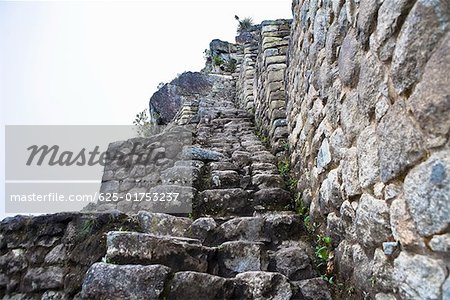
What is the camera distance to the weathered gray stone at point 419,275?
2.89 ft

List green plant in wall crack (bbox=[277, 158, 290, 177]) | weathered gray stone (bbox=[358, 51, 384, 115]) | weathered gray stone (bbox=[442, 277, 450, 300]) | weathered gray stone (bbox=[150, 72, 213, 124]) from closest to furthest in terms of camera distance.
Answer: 1. weathered gray stone (bbox=[442, 277, 450, 300])
2. weathered gray stone (bbox=[358, 51, 384, 115])
3. green plant in wall crack (bbox=[277, 158, 290, 177])
4. weathered gray stone (bbox=[150, 72, 213, 124])

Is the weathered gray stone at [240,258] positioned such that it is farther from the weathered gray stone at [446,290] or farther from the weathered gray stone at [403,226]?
the weathered gray stone at [446,290]

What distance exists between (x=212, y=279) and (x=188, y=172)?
1450 millimetres

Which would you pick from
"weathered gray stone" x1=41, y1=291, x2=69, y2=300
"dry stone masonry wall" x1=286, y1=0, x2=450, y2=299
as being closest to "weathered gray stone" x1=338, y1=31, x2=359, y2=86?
"dry stone masonry wall" x1=286, y1=0, x2=450, y2=299

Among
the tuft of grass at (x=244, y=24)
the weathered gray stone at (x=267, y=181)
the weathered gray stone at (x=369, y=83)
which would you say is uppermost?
the tuft of grass at (x=244, y=24)

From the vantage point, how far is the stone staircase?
1.58 metres

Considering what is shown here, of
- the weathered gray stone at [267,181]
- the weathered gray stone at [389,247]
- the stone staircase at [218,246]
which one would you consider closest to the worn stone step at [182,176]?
the stone staircase at [218,246]

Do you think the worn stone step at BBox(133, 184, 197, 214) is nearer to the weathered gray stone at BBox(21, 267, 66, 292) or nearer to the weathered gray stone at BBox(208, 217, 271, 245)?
the weathered gray stone at BBox(208, 217, 271, 245)

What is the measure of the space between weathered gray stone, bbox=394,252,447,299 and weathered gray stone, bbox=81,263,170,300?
3.23 feet

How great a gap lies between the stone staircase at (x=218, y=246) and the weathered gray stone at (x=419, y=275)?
651 mm

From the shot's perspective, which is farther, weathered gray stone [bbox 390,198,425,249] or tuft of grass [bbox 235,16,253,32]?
tuft of grass [bbox 235,16,253,32]

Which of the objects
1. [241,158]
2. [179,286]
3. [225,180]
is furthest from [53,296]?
[241,158]

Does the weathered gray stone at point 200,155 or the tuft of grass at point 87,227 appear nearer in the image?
the tuft of grass at point 87,227

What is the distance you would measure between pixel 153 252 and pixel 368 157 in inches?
43.3
